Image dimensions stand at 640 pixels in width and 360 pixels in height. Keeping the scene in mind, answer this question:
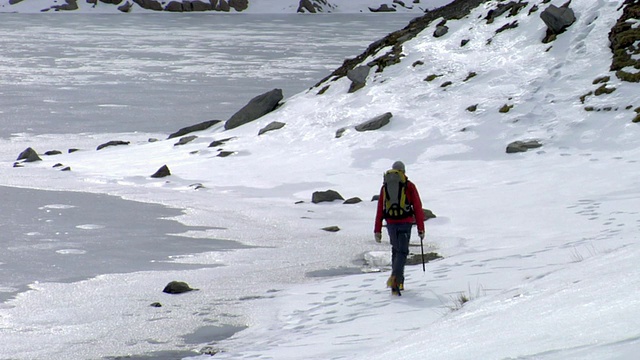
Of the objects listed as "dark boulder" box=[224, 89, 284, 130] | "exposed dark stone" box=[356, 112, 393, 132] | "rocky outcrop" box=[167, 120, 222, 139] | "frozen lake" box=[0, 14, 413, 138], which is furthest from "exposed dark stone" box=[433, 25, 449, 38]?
"frozen lake" box=[0, 14, 413, 138]

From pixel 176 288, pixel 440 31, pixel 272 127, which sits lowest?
pixel 272 127

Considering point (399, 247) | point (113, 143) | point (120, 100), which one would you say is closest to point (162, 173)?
point (113, 143)

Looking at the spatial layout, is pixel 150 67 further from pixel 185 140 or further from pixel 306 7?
pixel 306 7

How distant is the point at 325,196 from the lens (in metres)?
17.1

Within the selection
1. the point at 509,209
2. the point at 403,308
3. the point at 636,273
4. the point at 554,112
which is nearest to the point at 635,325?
the point at 636,273

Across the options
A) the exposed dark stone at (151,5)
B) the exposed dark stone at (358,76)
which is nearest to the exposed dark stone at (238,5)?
the exposed dark stone at (151,5)

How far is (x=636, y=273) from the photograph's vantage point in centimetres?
633

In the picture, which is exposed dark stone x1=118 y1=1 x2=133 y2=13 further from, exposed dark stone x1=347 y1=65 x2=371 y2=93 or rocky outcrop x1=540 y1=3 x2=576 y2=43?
rocky outcrop x1=540 y1=3 x2=576 y2=43

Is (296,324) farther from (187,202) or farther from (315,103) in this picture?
(315,103)

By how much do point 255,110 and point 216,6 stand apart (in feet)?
225

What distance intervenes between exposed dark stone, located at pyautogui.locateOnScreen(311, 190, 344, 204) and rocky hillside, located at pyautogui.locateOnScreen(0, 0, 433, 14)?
73784mm

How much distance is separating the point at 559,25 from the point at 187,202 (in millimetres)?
10217

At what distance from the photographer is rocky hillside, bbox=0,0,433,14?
288 ft

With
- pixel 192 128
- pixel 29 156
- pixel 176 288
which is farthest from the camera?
pixel 192 128
